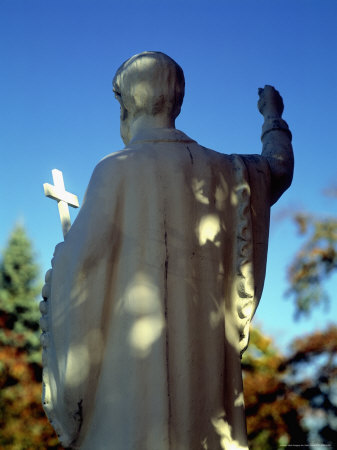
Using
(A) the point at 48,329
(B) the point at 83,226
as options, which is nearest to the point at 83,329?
(A) the point at 48,329

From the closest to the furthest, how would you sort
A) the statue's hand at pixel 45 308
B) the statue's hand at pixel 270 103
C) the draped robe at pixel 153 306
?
the draped robe at pixel 153 306
the statue's hand at pixel 45 308
the statue's hand at pixel 270 103

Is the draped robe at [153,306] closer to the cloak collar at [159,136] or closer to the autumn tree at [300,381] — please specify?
the cloak collar at [159,136]

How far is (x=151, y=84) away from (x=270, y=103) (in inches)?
34.3

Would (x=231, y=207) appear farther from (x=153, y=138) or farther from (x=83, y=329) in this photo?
(x=83, y=329)

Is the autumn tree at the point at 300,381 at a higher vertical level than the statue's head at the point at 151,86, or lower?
lower

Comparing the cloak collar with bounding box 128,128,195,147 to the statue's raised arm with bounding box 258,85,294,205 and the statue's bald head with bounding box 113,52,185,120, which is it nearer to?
the statue's bald head with bounding box 113,52,185,120

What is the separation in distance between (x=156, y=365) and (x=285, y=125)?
1.74m

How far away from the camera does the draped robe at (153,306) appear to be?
2.43 metres

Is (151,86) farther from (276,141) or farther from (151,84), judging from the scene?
(276,141)

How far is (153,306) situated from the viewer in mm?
2525

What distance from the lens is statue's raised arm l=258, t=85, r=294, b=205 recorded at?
3180 mm

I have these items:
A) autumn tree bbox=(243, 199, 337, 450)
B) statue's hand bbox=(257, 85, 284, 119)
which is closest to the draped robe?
statue's hand bbox=(257, 85, 284, 119)

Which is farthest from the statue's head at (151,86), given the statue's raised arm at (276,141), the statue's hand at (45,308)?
the statue's hand at (45,308)

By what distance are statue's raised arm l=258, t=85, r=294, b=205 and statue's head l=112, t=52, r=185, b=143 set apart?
613 mm
